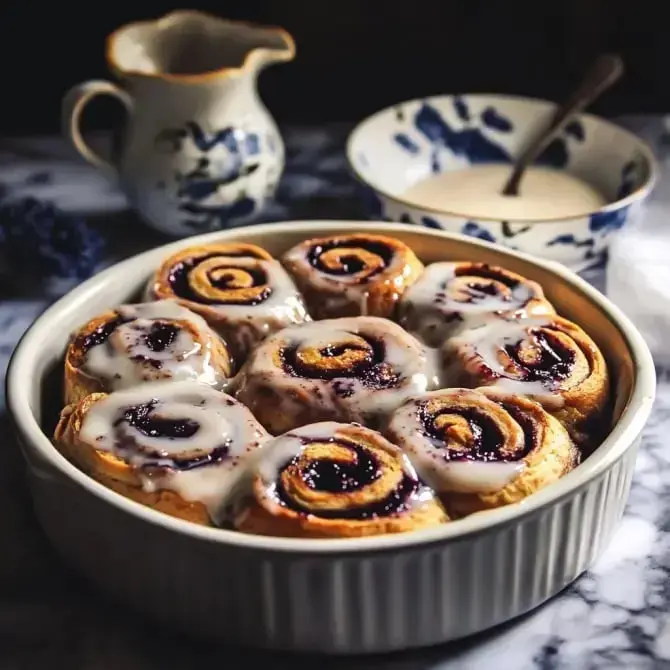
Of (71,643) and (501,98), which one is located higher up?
(501,98)

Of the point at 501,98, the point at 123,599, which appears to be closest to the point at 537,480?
the point at 123,599

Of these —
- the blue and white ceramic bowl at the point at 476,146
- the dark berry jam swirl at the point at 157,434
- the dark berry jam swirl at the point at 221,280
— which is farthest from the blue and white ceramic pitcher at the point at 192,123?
the dark berry jam swirl at the point at 157,434

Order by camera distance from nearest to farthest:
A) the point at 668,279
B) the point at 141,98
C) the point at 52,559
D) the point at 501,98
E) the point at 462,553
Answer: the point at 462,553
the point at 52,559
the point at 668,279
the point at 141,98
the point at 501,98

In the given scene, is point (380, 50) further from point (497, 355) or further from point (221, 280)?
point (497, 355)

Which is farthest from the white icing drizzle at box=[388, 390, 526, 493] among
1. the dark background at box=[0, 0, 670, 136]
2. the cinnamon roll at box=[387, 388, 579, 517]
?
the dark background at box=[0, 0, 670, 136]

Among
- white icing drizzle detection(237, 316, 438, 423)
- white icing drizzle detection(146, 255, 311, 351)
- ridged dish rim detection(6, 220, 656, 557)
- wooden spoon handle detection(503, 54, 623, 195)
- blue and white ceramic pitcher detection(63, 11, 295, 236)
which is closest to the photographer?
ridged dish rim detection(6, 220, 656, 557)

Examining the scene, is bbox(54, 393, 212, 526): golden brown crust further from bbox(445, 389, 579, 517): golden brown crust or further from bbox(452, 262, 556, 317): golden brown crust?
bbox(452, 262, 556, 317): golden brown crust

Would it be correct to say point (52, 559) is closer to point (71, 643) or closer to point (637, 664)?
point (71, 643)
